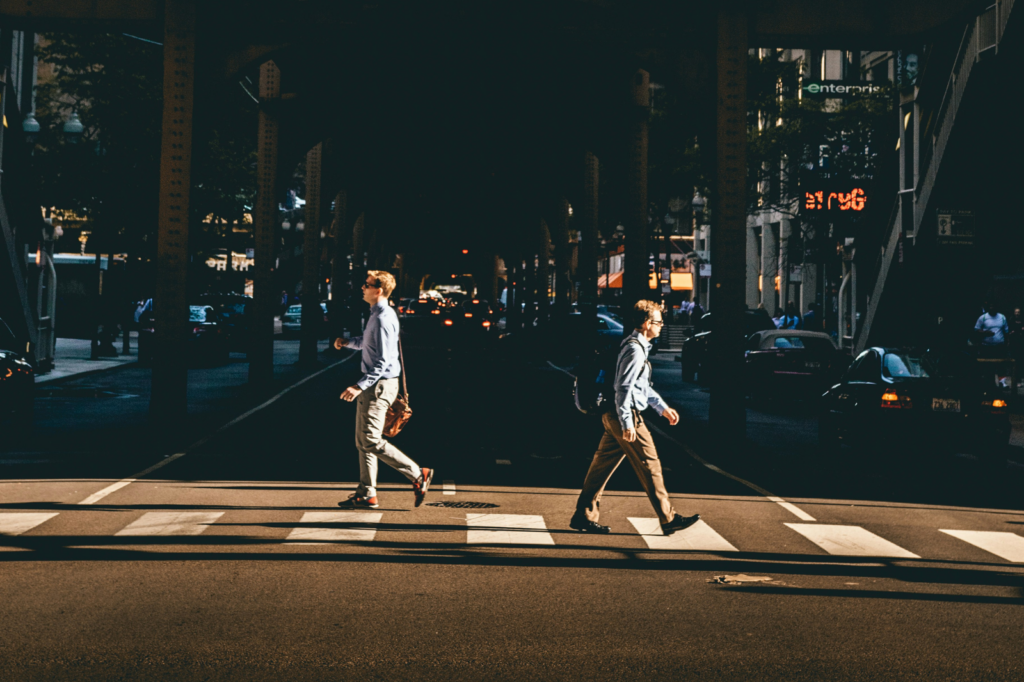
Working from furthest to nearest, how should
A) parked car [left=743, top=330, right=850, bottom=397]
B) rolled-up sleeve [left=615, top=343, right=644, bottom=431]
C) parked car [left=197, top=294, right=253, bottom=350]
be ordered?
parked car [left=197, top=294, right=253, bottom=350] < parked car [left=743, top=330, right=850, bottom=397] < rolled-up sleeve [left=615, top=343, right=644, bottom=431]

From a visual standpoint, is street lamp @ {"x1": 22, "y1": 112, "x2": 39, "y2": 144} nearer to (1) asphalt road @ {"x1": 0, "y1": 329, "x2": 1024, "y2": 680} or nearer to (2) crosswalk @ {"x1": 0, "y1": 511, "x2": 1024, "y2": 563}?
(1) asphalt road @ {"x1": 0, "y1": 329, "x2": 1024, "y2": 680}

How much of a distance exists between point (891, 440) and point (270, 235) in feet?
60.3

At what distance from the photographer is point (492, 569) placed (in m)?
7.77

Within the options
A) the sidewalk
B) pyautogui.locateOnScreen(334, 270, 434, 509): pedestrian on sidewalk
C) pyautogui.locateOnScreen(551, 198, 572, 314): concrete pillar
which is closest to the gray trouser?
pyautogui.locateOnScreen(334, 270, 434, 509): pedestrian on sidewalk

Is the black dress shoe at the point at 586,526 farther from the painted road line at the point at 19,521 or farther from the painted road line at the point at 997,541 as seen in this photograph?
the painted road line at the point at 19,521

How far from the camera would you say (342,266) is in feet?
168

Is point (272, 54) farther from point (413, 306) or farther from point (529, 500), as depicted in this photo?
point (413, 306)

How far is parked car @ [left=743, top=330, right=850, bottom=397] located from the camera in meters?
23.2

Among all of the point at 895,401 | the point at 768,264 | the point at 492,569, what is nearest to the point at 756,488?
the point at 895,401

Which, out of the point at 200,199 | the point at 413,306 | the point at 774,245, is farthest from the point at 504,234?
the point at 200,199

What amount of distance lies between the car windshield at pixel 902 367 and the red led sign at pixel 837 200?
922 inches

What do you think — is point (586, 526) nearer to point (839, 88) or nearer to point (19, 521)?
point (19, 521)

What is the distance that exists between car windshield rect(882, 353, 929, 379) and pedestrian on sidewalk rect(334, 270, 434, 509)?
7.28 meters

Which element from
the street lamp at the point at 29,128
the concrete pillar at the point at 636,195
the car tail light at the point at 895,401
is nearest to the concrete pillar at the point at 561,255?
the concrete pillar at the point at 636,195
